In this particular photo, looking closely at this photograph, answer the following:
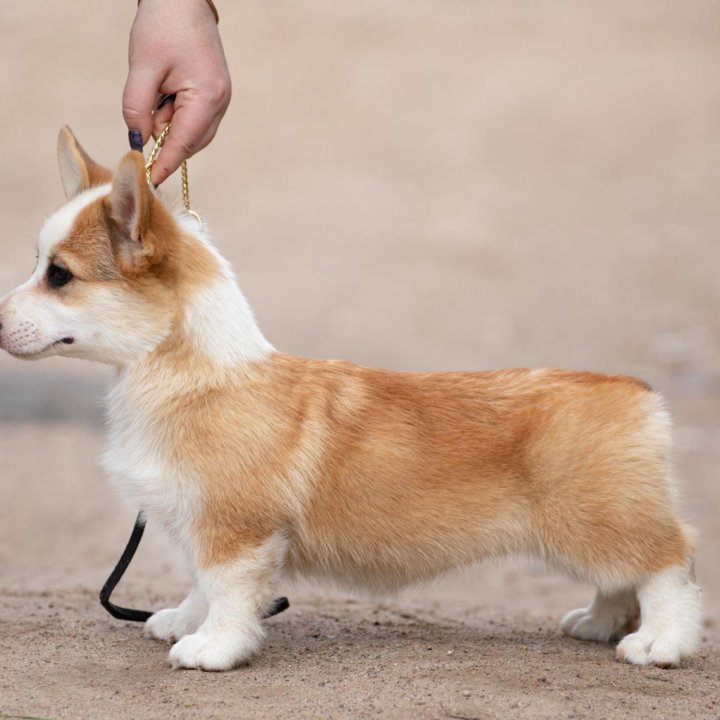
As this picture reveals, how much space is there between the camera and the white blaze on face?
4.72 m

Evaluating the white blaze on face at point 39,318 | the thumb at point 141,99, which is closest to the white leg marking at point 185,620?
the white blaze on face at point 39,318

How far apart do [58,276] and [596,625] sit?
2.86m

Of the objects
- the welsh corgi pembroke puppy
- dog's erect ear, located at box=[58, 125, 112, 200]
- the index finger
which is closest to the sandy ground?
the welsh corgi pembroke puppy

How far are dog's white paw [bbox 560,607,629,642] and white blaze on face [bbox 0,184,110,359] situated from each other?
264 cm

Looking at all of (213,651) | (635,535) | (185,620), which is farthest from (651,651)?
(185,620)

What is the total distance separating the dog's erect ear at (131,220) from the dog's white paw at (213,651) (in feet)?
4.84

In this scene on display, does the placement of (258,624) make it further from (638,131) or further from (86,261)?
(638,131)

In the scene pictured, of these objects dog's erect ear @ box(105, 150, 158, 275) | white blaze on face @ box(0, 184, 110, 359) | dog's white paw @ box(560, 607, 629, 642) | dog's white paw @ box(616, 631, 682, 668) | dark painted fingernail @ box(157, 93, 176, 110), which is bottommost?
dog's white paw @ box(560, 607, 629, 642)

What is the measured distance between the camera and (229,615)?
190 inches

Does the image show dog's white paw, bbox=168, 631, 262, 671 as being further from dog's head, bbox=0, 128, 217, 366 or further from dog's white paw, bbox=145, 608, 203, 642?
dog's head, bbox=0, 128, 217, 366

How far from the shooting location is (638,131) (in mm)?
→ 22125

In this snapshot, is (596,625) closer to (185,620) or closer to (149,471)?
(185,620)

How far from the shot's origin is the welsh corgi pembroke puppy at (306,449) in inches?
189

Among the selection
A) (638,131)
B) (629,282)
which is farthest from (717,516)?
(638,131)
